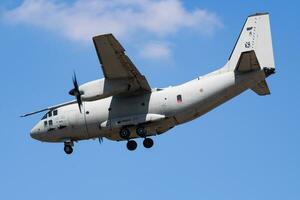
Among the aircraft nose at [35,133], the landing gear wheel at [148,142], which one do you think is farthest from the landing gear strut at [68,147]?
the landing gear wheel at [148,142]

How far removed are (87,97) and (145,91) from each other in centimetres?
414

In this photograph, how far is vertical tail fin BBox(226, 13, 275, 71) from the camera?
54.3m

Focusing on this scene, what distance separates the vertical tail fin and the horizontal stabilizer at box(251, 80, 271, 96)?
180 cm

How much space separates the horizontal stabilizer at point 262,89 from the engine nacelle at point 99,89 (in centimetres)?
897

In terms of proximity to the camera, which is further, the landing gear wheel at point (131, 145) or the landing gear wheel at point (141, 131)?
the landing gear wheel at point (131, 145)

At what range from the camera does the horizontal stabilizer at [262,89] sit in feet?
181

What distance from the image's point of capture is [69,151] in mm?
57156

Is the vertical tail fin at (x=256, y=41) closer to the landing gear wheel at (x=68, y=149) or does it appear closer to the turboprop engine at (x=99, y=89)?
the turboprop engine at (x=99, y=89)

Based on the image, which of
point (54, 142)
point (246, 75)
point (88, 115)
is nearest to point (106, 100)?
point (88, 115)

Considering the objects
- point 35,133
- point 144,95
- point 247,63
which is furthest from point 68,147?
point 247,63

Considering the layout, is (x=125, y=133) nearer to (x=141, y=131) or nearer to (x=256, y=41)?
(x=141, y=131)

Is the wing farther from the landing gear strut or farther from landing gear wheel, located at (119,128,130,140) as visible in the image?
the landing gear strut

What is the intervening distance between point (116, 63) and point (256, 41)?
373 inches

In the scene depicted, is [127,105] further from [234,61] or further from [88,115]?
[234,61]
